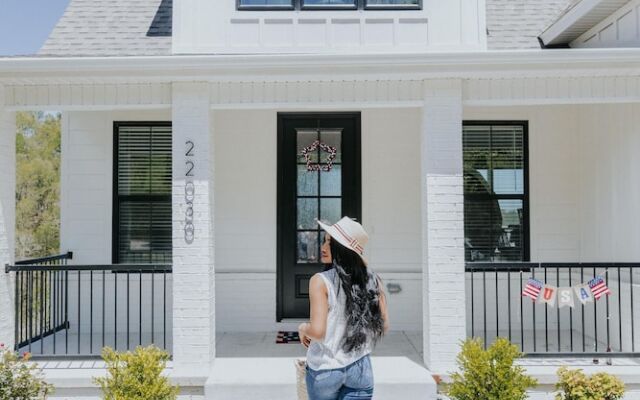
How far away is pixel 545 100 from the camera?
19.9 feet

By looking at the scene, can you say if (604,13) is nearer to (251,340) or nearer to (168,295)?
(251,340)

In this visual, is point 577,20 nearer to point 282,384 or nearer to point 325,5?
point 325,5

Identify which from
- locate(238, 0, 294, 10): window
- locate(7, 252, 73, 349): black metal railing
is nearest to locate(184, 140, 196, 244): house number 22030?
locate(238, 0, 294, 10): window

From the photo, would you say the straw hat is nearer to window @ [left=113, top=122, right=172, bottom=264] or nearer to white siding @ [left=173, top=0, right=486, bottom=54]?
white siding @ [left=173, top=0, right=486, bottom=54]

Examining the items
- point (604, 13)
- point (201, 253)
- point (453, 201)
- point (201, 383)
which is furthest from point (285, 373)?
point (604, 13)

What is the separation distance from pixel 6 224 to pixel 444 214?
14.6ft

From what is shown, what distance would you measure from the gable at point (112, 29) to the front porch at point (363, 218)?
584 mm

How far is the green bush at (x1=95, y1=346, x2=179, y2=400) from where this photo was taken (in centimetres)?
473

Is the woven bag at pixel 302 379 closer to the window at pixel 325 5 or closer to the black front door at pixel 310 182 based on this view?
the window at pixel 325 5

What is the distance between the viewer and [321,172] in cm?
821

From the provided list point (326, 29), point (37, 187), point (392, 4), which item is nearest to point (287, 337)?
point (326, 29)

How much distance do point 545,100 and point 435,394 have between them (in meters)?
3.07

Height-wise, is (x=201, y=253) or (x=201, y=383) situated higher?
(x=201, y=253)

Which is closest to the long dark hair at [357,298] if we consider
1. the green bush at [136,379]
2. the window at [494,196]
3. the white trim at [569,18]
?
the green bush at [136,379]
